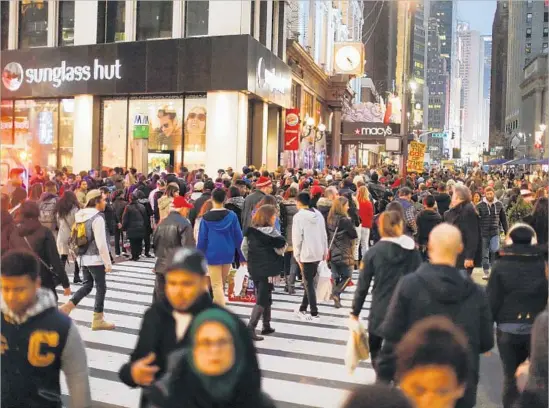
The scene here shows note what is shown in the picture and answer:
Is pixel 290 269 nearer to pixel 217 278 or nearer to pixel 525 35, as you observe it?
pixel 217 278

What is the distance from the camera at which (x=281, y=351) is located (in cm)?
888

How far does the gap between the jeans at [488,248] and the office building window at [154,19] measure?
57.2ft

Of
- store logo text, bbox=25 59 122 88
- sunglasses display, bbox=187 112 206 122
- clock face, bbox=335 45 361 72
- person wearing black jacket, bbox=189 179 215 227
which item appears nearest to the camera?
person wearing black jacket, bbox=189 179 215 227

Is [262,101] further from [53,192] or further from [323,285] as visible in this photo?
[323,285]

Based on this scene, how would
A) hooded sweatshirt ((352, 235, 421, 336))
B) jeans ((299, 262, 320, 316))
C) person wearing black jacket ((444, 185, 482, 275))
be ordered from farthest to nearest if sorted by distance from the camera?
person wearing black jacket ((444, 185, 482, 275))
jeans ((299, 262, 320, 316))
hooded sweatshirt ((352, 235, 421, 336))

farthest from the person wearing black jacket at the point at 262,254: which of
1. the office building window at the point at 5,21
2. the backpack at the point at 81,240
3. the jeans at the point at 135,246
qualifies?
the office building window at the point at 5,21

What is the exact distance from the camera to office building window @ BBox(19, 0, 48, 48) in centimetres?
3041

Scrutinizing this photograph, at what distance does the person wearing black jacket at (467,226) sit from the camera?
11016 mm

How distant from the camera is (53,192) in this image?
1316cm

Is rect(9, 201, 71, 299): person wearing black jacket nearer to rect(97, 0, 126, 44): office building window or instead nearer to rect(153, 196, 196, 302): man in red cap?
rect(153, 196, 196, 302): man in red cap

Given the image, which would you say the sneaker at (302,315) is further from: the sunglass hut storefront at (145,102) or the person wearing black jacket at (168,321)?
the sunglass hut storefront at (145,102)

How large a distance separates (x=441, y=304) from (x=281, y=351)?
4.46m

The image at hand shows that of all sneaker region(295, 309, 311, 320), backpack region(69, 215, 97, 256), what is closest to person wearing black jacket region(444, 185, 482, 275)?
sneaker region(295, 309, 311, 320)

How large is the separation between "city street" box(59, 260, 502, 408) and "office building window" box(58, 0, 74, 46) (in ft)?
65.3
